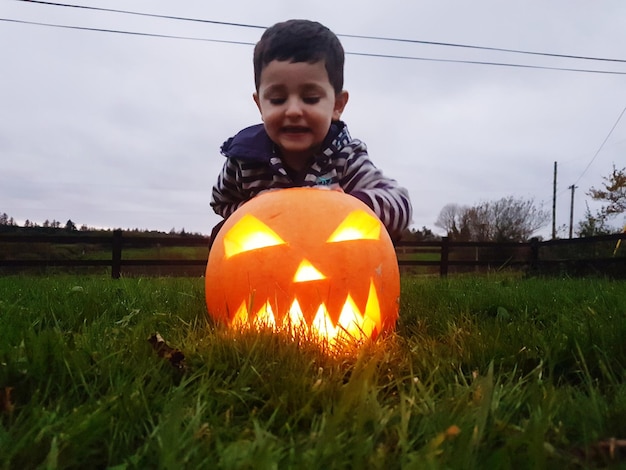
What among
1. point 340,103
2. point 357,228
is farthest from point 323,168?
point 357,228

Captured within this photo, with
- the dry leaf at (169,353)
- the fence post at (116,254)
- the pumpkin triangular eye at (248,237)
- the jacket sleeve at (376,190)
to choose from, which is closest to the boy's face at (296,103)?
the jacket sleeve at (376,190)

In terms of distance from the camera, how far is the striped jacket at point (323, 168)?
308 cm

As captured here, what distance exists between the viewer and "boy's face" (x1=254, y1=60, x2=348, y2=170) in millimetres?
2760

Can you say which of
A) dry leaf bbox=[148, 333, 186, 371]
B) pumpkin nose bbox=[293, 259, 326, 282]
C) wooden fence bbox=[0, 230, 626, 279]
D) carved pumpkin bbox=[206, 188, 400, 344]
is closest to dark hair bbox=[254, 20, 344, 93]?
carved pumpkin bbox=[206, 188, 400, 344]

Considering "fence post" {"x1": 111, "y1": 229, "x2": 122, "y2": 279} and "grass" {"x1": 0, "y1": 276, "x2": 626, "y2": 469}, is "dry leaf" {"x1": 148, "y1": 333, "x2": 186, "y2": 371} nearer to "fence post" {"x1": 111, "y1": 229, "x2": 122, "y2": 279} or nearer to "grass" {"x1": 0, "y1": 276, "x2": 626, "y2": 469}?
"grass" {"x1": 0, "y1": 276, "x2": 626, "y2": 469}

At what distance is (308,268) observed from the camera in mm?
2258

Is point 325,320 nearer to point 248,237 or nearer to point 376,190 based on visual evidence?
point 248,237

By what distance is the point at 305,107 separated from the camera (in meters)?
2.84

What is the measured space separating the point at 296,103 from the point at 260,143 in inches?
19.2

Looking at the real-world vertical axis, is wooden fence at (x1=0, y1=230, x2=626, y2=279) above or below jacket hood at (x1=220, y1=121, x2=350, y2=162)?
below

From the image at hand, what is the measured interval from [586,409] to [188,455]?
0.98 meters

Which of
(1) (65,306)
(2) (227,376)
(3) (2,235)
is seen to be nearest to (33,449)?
(2) (227,376)

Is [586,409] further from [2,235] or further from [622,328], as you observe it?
[2,235]

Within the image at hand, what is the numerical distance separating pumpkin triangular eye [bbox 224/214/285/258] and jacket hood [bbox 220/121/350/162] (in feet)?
2.72
